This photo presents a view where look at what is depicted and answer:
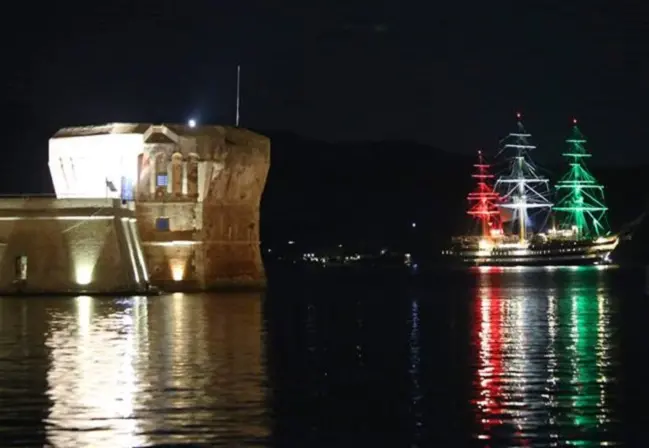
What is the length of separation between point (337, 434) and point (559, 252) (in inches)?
5196

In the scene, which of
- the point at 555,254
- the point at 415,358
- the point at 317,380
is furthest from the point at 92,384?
the point at 555,254

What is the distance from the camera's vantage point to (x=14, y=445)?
14828 millimetres

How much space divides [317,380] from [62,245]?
30252 mm

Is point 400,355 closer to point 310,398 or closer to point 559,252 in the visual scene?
point 310,398

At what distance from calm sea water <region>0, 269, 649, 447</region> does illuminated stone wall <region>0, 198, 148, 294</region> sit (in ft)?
33.1

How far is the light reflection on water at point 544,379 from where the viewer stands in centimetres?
1597

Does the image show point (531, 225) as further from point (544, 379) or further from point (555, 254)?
point (544, 379)

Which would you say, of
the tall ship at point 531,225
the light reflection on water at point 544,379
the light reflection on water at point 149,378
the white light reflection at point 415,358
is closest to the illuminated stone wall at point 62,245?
the light reflection on water at point 149,378

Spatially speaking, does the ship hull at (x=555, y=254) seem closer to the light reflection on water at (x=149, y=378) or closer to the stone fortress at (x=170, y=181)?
the stone fortress at (x=170, y=181)

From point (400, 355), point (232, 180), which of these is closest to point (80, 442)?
point (400, 355)

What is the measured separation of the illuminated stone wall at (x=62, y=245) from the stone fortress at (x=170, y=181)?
287 cm

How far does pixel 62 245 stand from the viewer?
50.1 meters

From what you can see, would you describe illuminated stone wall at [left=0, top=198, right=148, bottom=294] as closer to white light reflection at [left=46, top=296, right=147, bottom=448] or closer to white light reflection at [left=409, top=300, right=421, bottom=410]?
white light reflection at [left=409, top=300, right=421, bottom=410]

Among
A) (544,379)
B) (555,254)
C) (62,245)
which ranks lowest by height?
(544,379)
